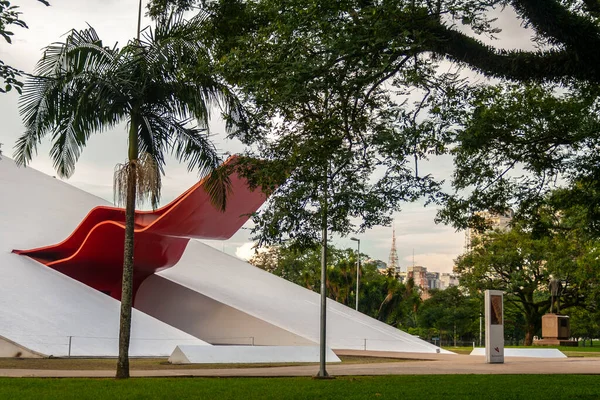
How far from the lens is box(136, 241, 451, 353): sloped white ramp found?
79.4ft

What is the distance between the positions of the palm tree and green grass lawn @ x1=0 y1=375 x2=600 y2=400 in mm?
1625

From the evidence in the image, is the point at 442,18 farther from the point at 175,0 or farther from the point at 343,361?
the point at 343,361

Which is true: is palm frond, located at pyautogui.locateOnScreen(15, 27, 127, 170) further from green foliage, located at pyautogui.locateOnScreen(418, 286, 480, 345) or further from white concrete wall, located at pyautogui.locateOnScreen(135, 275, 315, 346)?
green foliage, located at pyautogui.locateOnScreen(418, 286, 480, 345)

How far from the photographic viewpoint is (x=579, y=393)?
33.6 feet

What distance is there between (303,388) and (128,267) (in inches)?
156

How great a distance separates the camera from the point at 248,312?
2345cm

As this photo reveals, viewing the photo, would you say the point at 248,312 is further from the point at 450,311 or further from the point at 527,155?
the point at 450,311

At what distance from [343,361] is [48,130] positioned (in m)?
9.71

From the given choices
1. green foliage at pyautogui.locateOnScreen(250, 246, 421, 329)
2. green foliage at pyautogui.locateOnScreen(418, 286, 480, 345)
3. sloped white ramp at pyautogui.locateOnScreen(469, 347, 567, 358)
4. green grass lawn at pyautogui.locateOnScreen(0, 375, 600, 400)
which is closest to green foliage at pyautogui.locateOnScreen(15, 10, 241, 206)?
green grass lawn at pyautogui.locateOnScreen(0, 375, 600, 400)

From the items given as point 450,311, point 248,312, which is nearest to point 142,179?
point 248,312

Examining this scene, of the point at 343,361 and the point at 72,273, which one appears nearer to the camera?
the point at 343,361

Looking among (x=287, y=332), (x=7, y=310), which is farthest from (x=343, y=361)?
(x=7, y=310)

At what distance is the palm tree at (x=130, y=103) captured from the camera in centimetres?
1236

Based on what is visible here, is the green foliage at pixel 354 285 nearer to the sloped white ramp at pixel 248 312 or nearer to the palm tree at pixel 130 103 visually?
the sloped white ramp at pixel 248 312
